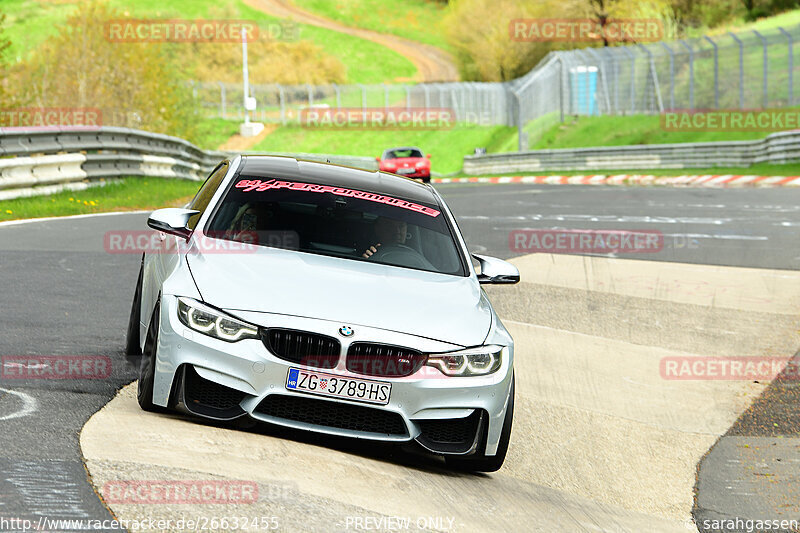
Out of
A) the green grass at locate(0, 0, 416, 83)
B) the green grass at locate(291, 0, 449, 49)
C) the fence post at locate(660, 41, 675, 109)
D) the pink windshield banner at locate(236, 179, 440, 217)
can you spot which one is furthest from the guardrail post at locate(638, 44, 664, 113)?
the green grass at locate(291, 0, 449, 49)

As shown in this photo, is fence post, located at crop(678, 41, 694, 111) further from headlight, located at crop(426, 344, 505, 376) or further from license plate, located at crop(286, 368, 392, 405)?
license plate, located at crop(286, 368, 392, 405)

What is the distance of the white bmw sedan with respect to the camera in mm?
5418

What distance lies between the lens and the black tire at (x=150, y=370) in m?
5.67

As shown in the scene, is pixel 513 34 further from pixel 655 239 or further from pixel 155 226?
pixel 155 226

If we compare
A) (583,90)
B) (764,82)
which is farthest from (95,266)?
(583,90)

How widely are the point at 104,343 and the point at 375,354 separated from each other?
3.10 metres

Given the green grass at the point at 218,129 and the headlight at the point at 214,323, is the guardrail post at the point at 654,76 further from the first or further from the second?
the green grass at the point at 218,129

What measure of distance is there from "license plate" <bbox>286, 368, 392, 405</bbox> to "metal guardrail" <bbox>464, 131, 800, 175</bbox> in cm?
2897

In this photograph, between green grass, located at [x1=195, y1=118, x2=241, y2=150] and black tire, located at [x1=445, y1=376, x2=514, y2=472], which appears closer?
black tire, located at [x1=445, y1=376, x2=514, y2=472]

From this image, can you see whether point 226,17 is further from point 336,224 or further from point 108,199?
point 336,224

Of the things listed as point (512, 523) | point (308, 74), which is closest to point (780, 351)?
point (512, 523)

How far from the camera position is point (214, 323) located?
17.9ft

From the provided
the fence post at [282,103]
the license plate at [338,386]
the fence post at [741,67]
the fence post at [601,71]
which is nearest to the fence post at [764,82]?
the fence post at [741,67]

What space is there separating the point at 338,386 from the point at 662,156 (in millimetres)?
33408
